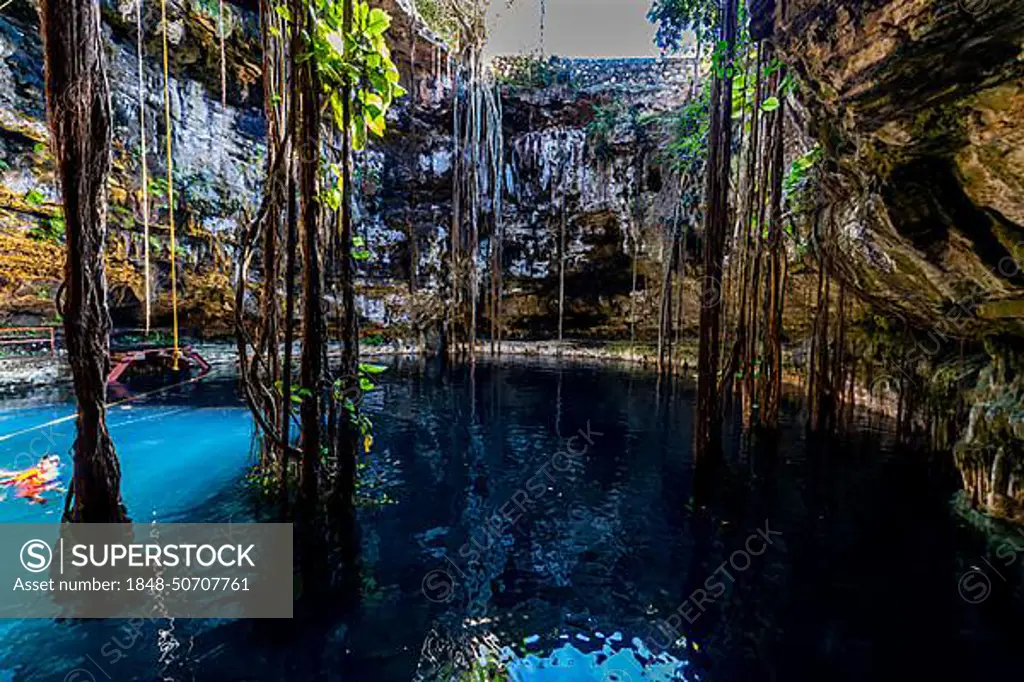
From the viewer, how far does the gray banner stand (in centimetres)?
270

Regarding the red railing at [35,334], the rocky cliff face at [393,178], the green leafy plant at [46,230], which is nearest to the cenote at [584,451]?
the green leafy plant at [46,230]

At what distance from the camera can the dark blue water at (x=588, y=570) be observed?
2527 mm

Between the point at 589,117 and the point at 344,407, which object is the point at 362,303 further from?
the point at 344,407

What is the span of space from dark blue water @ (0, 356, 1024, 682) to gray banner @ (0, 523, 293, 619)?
0.18 meters

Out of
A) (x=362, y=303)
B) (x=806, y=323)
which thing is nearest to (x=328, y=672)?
(x=806, y=323)

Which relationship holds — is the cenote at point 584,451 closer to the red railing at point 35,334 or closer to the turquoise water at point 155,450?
the turquoise water at point 155,450

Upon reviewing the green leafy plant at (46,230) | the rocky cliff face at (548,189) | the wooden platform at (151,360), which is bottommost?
the wooden platform at (151,360)

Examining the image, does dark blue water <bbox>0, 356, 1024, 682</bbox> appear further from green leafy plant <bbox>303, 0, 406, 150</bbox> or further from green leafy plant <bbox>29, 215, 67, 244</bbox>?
green leafy plant <bbox>29, 215, 67, 244</bbox>

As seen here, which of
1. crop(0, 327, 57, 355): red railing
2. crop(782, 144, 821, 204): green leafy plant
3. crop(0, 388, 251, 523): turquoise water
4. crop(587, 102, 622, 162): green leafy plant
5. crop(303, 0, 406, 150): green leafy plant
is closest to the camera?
crop(303, 0, 406, 150): green leafy plant

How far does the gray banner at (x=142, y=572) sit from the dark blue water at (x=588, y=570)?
0.58ft

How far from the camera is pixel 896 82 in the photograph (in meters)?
3.39

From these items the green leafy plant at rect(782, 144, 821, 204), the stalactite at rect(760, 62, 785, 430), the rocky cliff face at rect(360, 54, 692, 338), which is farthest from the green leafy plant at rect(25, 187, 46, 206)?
the green leafy plant at rect(782, 144, 821, 204)

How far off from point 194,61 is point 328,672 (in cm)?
1572

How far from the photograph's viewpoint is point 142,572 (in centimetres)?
307
